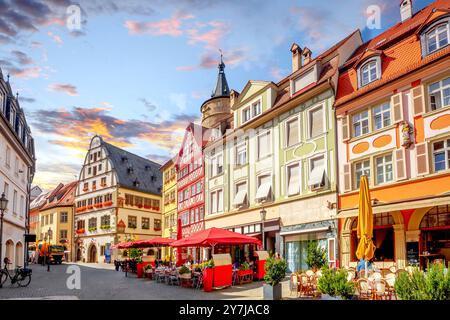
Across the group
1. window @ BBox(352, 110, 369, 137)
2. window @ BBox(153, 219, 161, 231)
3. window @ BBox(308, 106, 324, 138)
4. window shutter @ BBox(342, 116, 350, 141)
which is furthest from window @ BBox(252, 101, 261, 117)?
window @ BBox(153, 219, 161, 231)

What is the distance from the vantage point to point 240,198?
100 ft

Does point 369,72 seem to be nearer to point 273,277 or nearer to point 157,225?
point 273,277

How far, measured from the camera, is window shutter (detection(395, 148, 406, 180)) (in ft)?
61.6

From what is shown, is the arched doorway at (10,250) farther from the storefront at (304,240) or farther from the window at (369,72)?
the window at (369,72)

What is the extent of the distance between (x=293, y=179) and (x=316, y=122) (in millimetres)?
3554

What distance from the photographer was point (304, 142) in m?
25.2

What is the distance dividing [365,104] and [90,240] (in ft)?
165

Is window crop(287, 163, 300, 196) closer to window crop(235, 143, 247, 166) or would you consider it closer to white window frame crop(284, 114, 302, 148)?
white window frame crop(284, 114, 302, 148)

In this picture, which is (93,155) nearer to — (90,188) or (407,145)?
(90,188)

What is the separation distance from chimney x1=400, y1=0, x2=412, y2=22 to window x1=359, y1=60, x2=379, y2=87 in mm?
3454

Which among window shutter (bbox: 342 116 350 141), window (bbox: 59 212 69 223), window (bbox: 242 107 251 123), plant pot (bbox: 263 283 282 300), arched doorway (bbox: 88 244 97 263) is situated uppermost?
window (bbox: 242 107 251 123)

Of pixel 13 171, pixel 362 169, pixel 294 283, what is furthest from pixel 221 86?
pixel 294 283

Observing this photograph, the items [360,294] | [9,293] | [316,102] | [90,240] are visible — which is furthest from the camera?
[90,240]
